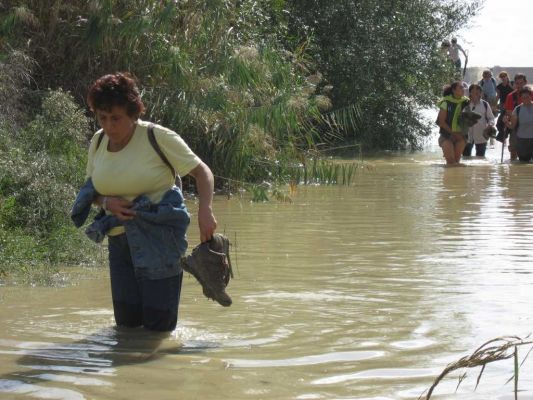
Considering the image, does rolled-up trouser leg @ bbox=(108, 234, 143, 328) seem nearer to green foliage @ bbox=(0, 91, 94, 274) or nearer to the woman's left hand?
the woman's left hand

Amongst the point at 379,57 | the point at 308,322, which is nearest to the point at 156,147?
the point at 308,322

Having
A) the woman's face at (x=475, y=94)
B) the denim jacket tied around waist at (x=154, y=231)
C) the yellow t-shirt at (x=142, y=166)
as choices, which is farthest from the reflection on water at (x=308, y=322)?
the woman's face at (x=475, y=94)

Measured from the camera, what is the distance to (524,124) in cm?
2148

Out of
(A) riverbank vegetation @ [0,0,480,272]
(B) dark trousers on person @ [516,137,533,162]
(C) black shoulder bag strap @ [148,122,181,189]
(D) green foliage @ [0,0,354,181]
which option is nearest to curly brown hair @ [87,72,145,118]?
(C) black shoulder bag strap @ [148,122,181,189]

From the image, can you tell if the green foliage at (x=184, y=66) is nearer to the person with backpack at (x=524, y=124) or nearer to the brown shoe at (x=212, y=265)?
the person with backpack at (x=524, y=124)

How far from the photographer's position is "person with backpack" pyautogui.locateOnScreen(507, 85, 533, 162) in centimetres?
2144

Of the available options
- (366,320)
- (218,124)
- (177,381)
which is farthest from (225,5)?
(177,381)

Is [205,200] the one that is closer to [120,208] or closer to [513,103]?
[120,208]

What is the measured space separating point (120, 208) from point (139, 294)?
0.57 meters

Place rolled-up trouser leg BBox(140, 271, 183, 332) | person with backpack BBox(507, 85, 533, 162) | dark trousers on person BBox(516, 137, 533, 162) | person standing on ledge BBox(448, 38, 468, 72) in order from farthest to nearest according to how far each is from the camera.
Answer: person standing on ledge BBox(448, 38, 468, 72)
dark trousers on person BBox(516, 137, 533, 162)
person with backpack BBox(507, 85, 533, 162)
rolled-up trouser leg BBox(140, 271, 183, 332)

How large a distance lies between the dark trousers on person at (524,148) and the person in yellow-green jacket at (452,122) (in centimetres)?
143

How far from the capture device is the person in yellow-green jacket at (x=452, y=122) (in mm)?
20609

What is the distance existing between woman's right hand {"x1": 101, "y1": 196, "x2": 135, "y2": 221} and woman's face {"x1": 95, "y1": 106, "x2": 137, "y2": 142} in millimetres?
320

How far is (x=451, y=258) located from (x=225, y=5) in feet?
20.0
